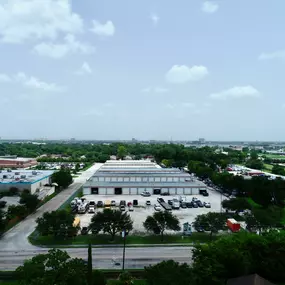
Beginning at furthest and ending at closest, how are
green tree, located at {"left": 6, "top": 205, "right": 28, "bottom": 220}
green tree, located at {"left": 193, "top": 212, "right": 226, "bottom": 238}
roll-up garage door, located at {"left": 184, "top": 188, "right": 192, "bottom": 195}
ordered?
roll-up garage door, located at {"left": 184, "top": 188, "right": 192, "bottom": 195} → green tree, located at {"left": 6, "top": 205, "right": 28, "bottom": 220} → green tree, located at {"left": 193, "top": 212, "right": 226, "bottom": 238}

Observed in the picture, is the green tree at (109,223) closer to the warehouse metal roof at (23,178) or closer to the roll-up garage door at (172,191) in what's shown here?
the roll-up garage door at (172,191)

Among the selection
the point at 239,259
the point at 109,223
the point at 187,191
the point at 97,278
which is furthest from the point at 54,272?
the point at 187,191

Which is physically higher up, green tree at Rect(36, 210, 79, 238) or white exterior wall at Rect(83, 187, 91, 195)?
green tree at Rect(36, 210, 79, 238)

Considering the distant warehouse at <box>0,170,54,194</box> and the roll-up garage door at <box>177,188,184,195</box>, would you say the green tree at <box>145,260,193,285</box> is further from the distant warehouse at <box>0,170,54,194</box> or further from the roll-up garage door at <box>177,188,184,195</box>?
the distant warehouse at <box>0,170,54,194</box>

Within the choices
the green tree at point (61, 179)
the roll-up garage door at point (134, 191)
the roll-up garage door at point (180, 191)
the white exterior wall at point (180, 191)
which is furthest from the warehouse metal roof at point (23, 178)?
the roll-up garage door at point (180, 191)

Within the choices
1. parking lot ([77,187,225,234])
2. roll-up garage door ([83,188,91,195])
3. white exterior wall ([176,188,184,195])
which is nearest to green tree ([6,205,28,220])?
parking lot ([77,187,225,234])

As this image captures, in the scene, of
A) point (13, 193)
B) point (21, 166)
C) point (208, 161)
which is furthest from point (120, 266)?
point (21, 166)
